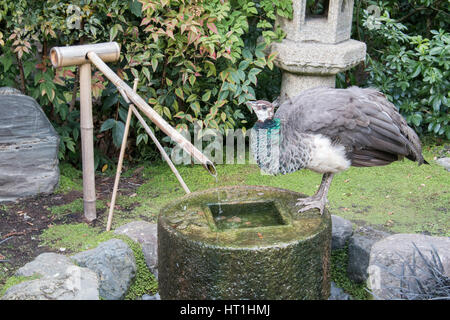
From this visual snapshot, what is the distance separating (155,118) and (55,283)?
1130 millimetres

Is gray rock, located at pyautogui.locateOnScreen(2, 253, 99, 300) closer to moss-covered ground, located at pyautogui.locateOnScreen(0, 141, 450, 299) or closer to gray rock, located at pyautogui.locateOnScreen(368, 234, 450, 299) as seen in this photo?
moss-covered ground, located at pyautogui.locateOnScreen(0, 141, 450, 299)

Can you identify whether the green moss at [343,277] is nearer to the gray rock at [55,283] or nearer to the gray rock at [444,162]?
the gray rock at [55,283]

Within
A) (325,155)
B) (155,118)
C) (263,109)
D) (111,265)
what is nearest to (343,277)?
(325,155)

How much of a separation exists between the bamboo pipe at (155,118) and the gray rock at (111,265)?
0.84 metres

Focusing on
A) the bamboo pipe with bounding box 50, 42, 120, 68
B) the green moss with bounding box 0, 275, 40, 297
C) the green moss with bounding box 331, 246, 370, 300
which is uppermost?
the bamboo pipe with bounding box 50, 42, 120, 68

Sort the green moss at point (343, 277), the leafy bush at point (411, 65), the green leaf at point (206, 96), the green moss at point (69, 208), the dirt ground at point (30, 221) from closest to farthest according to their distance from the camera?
the green moss at point (343, 277), the dirt ground at point (30, 221), the green moss at point (69, 208), the green leaf at point (206, 96), the leafy bush at point (411, 65)

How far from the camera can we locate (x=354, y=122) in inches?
141

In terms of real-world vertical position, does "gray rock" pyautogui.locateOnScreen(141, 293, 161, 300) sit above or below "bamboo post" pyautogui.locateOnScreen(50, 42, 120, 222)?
below

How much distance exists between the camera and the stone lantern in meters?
5.32

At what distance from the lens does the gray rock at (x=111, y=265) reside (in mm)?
3662

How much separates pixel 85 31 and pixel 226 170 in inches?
71.4

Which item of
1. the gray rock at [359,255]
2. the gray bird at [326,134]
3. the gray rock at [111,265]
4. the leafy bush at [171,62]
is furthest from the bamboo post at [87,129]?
the gray rock at [359,255]

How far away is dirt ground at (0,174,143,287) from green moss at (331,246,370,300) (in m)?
1.78

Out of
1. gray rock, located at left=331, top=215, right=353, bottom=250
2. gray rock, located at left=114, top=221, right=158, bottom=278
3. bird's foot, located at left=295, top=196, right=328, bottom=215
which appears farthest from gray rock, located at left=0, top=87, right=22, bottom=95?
gray rock, located at left=331, top=215, right=353, bottom=250
